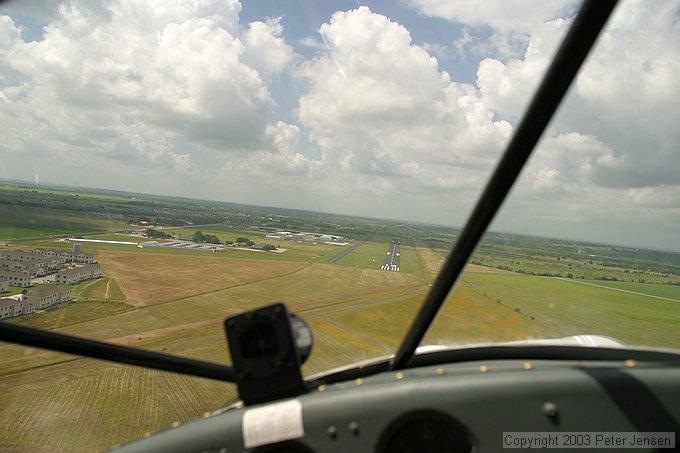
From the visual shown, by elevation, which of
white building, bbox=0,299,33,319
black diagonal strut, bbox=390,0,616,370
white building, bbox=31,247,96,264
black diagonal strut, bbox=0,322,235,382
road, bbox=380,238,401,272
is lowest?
black diagonal strut, bbox=0,322,235,382

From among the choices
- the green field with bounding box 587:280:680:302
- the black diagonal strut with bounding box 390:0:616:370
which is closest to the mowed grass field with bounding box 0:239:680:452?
the green field with bounding box 587:280:680:302

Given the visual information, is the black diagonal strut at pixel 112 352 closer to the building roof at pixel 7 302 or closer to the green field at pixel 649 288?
the building roof at pixel 7 302

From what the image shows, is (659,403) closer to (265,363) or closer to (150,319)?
(265,363)

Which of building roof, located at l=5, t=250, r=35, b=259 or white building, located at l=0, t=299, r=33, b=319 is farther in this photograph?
building roof, located at l=5, t=250, r=35, b=259

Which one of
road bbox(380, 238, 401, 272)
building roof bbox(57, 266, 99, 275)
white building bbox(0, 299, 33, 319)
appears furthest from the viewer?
road bbox(380, 238, 401, 272)

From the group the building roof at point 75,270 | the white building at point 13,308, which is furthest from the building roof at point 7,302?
the building roof at point 75,270

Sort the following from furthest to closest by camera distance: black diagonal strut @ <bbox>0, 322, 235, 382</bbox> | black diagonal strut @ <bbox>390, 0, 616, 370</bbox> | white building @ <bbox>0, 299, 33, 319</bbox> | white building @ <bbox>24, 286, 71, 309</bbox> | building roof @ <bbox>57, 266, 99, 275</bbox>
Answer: building roof @ <bbox>57, 266, 99, 275</bbox> → white building @ <bbox>24, 286, 71, 309</bbox> → white building @ <bbox>0, 299, 33, 319</bbox> → black diagonal strut @ <bbox>0, 322, 235, 382</bbox> → black diagonal strut @ <bbox>390, 0, 616, 370</bbox>

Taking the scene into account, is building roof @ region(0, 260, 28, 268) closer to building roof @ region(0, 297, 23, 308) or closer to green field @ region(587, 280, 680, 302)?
building roof @ region(0, 297, 23, 308)
